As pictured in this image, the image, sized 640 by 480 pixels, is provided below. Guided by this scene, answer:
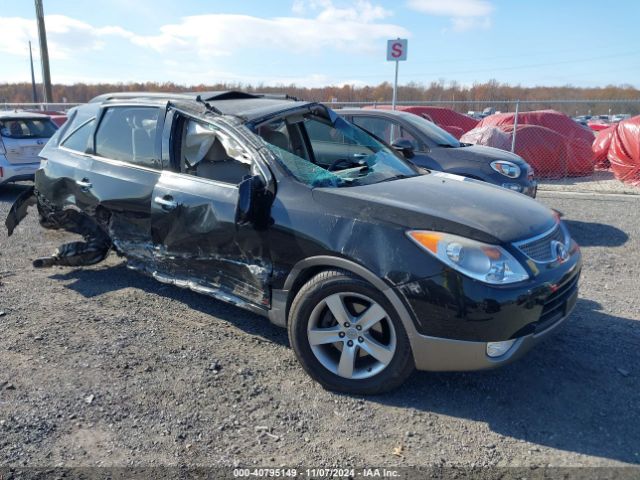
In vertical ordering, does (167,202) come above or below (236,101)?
below

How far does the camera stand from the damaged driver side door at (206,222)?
3.65 m

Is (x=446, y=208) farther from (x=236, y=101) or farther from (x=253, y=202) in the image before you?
(x=236, y=101)

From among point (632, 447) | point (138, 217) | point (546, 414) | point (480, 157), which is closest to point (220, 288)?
point (138, 217)

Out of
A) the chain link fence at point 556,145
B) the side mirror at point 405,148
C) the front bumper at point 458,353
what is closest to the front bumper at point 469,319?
the front bumper at point 458,353

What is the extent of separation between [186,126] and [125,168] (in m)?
0.71

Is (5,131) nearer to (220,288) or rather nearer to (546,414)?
(220,288)

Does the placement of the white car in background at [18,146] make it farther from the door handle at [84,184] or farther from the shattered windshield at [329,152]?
the shattered windshield at [329,152]

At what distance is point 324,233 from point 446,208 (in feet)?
2.53

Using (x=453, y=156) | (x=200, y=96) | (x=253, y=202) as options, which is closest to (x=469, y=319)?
(x=253, y=202)

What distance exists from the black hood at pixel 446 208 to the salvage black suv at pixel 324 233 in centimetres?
1

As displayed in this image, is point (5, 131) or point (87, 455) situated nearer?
point (87, 455)

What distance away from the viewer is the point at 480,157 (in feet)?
23.7

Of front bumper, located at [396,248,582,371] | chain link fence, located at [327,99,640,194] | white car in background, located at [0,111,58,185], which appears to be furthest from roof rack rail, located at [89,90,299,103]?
chain link fence, located at [327,99,640,194]

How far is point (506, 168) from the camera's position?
7.11m
